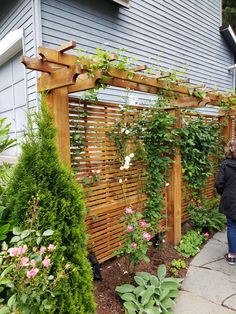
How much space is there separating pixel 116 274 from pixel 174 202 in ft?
4.63

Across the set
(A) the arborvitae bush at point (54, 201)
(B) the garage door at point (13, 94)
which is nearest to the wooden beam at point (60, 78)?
(A) the arborvitae bush at point (54, 201)

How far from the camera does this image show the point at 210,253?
12.6 ft

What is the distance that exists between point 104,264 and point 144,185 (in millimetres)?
1108

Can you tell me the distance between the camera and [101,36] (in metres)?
5.41

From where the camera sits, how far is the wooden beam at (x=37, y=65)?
217 centimetres

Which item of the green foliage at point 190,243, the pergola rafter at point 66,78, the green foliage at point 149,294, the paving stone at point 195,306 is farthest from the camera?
the green foliage at point 190,243

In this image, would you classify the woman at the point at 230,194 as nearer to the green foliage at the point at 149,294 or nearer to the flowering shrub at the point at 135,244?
the green foliage at the point at 149,294

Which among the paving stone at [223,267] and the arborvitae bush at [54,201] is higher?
the arborvitae bush at [54,201]

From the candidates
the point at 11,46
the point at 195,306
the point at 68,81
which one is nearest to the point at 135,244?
the point at 195,306

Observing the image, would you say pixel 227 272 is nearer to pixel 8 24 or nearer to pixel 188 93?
pixel 188 93

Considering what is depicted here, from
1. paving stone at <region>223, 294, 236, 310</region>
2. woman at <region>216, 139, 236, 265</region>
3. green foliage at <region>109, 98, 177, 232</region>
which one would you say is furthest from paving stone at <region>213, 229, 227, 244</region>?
paving stone at <region>223, 294, 236, 310</region>

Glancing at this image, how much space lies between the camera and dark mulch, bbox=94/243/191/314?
2585 mm

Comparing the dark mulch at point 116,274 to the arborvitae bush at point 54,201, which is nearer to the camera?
the arborvitae bush at point 54,201

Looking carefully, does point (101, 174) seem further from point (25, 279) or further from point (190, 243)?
point (190, 243)
